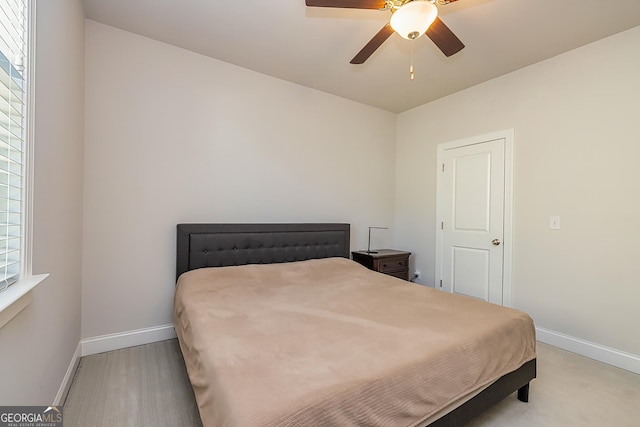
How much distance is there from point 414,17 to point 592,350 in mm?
3120

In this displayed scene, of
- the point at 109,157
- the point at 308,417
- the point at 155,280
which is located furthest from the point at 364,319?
the point at 109,157

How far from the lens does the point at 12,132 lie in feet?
3.49

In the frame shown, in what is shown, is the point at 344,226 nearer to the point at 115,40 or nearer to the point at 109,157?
the point at 109,157

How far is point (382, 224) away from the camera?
13.5 ft

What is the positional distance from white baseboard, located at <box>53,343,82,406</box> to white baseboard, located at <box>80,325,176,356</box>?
75 millimetres

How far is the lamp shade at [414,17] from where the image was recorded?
151cm

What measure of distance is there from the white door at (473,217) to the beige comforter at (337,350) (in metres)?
1.42

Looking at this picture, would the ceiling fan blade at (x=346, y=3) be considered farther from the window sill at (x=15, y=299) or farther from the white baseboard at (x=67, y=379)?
the white baseboard at (x=67, y=379)

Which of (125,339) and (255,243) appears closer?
(125,339)

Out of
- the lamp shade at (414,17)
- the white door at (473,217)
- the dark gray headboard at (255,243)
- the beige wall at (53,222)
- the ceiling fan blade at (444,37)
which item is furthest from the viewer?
the white door at (473,217)

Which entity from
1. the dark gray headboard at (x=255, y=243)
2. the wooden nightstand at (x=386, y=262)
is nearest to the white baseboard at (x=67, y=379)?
the dark gray headboard at (x=255, y=243)

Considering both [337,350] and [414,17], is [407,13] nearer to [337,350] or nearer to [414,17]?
[414,17]

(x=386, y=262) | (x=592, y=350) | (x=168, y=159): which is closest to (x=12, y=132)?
(x=168, y=159)

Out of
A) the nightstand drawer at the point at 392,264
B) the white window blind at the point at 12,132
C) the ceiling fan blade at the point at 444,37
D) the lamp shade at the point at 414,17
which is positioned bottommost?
the nightstand drawer at the point at 392,264
